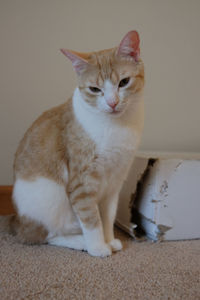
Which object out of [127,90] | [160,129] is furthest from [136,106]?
[160,129]

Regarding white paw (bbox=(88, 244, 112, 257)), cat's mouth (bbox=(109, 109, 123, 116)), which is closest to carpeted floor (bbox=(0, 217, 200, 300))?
white paw (bbox=(88, 244, 112, 257))

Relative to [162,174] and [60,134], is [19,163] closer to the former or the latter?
[60,134]

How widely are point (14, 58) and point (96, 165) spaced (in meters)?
0.93

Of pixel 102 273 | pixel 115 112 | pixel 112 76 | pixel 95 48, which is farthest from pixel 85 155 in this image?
pixel 95 48

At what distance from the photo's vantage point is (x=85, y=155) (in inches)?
40.3

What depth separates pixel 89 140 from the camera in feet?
3.35

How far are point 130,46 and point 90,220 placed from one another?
0.68m

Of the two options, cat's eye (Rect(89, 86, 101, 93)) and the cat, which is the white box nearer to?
the cat

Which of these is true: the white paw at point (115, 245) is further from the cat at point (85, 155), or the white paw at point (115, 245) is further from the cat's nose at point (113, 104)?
the cat's nose at point (113, 104)

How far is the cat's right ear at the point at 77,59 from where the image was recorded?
0.98 metres

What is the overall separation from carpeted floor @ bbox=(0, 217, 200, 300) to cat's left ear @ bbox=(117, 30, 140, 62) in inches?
30.3

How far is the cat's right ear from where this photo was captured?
3.21 feet

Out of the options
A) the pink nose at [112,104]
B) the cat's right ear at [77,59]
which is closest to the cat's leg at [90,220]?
the pink nose at [112,104]

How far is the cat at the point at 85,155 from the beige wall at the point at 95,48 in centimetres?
48
